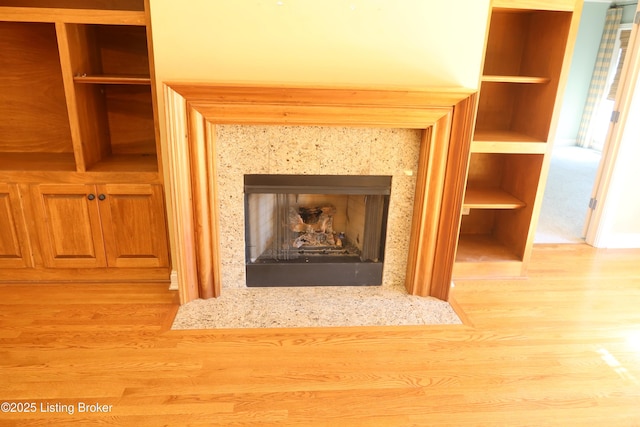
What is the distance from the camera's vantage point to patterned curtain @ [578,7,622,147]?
23.8ft

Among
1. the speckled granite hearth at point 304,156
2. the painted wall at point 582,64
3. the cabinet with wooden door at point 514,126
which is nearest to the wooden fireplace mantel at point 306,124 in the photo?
the speckled granite hearth at point 304,156

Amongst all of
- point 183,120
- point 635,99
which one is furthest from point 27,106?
point 635,99

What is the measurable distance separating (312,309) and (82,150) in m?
1.69

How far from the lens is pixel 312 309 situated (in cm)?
275

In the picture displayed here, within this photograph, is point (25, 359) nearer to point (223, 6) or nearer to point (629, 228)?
point (223, 6)

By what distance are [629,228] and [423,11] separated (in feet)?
8.97

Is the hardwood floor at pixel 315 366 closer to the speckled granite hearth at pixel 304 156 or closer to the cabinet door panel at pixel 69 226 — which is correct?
the cabinet door panel at pixel 69 226

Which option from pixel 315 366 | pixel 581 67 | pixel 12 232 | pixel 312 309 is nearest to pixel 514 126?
pixel 312 309

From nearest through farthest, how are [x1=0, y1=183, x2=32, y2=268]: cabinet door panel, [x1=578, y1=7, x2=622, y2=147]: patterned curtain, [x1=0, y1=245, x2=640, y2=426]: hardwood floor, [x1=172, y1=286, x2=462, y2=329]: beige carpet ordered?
[x1=0, y1=245, x2=640, y2=426]: hardwood floor < [x1=172, y1=286, x2=462, y2=329]: beige carpet < [x1=0, y1=183, x2=32, y2=268]: cabinet door panel < [x1=578, y1=7, x2=622, y2=147]: patterned curtain

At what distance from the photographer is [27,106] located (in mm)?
3031

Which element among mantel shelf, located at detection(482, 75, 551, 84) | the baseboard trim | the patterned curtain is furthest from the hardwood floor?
the patterned curtain

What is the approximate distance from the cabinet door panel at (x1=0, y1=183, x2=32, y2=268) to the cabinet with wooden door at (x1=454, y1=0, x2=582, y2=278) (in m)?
2.86

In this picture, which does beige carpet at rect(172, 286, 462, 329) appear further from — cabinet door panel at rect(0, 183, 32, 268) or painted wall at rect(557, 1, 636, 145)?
painted wall at rect(557, 1, 636, 145)

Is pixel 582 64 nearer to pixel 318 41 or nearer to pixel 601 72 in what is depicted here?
pixel 601 72
